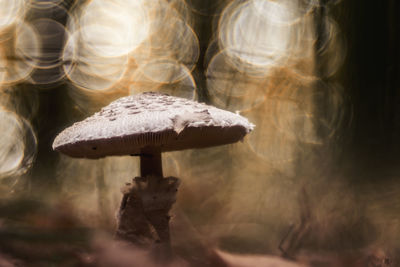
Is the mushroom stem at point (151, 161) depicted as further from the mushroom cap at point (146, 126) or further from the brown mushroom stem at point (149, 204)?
the mushroom cap at point (146, 126)

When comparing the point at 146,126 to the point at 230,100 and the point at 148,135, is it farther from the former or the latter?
the point at 230,100

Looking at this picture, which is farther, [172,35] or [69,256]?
[172,35]

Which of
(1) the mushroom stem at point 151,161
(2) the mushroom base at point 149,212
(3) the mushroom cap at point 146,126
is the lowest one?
(2) the mushroom base at point 149,212

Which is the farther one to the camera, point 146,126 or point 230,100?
point 230,100

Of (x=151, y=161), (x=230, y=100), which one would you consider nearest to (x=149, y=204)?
(x=151, y=161)

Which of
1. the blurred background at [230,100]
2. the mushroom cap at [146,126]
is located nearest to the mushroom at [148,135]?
the mushroom cap at [146,126]

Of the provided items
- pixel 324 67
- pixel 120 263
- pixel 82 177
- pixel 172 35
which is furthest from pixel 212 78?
pixel 120 263

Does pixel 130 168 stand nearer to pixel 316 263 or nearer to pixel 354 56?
pixel 316 263

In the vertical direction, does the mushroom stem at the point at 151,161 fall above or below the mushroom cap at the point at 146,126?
below
